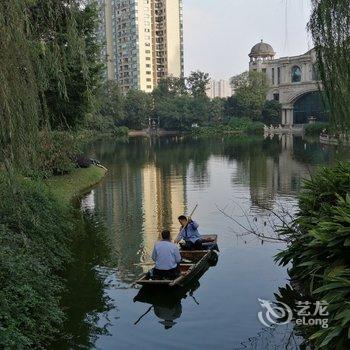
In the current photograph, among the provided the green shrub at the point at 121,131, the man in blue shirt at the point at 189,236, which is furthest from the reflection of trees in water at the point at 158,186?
the green shrub at the point at 121,131

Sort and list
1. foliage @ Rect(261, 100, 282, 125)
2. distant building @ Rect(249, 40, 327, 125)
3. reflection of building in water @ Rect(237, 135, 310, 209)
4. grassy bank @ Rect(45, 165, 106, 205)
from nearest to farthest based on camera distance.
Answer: grassy bank @ Rect(45, 165, 106, 205) < reflection of building in water @ Rect(237, 135, 310, 209) < foliage @ Rect(261, 100, 282, 125) < distant building @ Rect(249, 40, 327, 125)

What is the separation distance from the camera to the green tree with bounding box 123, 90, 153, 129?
8900cm

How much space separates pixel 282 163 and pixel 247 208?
17427mm

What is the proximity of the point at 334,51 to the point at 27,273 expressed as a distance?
6.09 m

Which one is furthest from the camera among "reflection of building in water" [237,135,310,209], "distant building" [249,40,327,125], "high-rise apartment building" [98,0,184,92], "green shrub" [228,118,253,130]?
"high-rise apartment building" [98,0,184,92]

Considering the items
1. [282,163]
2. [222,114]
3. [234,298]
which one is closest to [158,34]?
[222,114]

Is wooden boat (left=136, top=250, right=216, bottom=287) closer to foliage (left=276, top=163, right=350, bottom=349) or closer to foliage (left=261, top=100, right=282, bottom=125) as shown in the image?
foliage (left=276, top=163, right=350, bottom=349)

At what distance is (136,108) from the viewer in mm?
89562

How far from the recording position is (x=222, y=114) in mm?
93062

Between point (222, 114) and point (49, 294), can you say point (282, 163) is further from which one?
point (222, 114)

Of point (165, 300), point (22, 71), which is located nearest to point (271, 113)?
point (165, 300)

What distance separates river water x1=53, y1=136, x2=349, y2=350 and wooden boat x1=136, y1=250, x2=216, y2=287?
0.81ft

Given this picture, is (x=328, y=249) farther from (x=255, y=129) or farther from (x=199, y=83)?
(x=199, y=83)

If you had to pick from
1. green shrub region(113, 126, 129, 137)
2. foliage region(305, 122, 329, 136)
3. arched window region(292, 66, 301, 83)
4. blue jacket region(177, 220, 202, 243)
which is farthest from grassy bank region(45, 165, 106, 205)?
arched window region(292, 66, 301, 83)
